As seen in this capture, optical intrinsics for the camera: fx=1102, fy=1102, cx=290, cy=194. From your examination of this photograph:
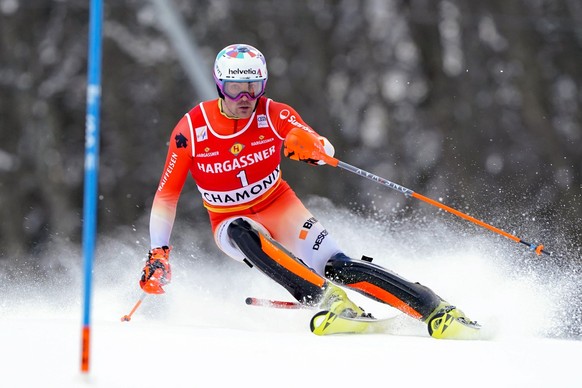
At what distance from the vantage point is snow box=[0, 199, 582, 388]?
449cm

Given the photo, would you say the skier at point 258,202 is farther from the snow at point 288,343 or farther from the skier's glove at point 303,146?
the snow at point 288,343

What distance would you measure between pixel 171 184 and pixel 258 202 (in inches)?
23.4

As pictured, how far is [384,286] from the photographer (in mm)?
6195

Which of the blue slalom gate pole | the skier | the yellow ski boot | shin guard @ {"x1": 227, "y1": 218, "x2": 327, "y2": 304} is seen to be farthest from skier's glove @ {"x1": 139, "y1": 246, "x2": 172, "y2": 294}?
the blue slalom gate pole

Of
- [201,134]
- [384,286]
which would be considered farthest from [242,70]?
[384,286]

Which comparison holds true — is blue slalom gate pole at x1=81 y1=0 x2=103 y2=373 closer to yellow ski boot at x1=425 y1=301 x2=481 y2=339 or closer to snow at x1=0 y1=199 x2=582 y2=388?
snow at x1=0 y1=199 x2=582 y2=388

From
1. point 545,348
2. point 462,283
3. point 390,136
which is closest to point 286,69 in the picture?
point 390,136

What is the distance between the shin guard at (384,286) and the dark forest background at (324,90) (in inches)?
575

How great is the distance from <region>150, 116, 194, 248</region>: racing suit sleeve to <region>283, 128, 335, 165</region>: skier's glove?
613 mm

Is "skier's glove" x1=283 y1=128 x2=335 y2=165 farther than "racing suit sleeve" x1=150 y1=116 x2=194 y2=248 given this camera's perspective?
No

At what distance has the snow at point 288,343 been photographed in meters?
4.49

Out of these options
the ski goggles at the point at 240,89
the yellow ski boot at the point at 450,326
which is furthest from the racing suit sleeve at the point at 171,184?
the yellow ski boot at the point at 450,326

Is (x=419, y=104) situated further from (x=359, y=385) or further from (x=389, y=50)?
(x=359, y=385)

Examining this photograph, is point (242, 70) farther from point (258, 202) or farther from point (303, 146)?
point (258, 202)
